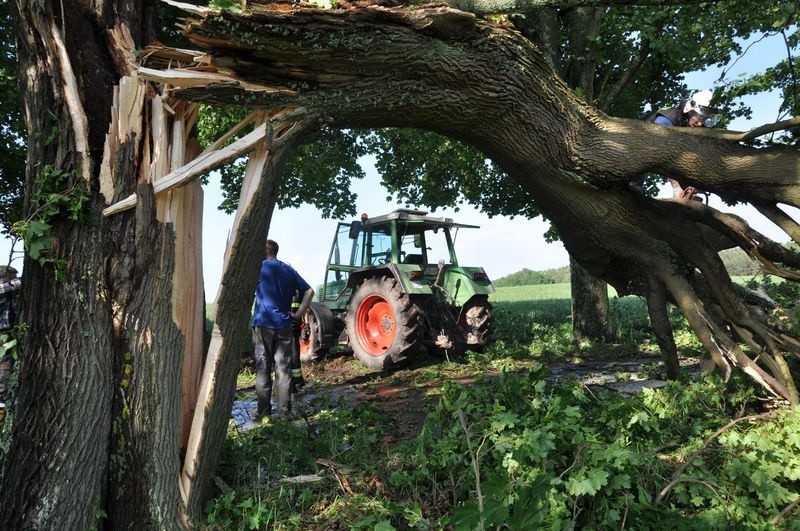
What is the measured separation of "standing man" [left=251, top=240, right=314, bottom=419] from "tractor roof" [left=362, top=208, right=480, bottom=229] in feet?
12.1

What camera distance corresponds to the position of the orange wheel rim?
9.21 meters

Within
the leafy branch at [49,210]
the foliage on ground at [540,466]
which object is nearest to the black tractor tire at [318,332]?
the foliage on ground at [540,466]

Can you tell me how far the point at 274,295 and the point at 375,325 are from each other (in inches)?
145

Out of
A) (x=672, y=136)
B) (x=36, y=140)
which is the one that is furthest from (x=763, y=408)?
(x=36, y=140)

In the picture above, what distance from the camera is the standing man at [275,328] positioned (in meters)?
6.05

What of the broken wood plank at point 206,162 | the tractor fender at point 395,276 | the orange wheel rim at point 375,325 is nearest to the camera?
the broken wood plank at point 206,162

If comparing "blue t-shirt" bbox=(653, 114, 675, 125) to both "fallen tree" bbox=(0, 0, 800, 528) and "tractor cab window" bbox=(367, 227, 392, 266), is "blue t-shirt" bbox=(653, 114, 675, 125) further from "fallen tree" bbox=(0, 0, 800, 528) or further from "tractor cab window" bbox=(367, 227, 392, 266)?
"tractor cab window" bbox=(367, 227, 392, 266)

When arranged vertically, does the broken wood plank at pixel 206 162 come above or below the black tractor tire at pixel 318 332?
above

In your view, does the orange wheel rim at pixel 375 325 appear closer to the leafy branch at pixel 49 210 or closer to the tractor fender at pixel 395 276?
the tractor fender at pixel 395 276

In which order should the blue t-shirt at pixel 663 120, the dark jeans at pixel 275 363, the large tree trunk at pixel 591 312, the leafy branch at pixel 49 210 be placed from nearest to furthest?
1. the leafy branch at pixel 49 210
2. the blue t-shirt at pixel 663 120
3. the dark jeans at pixel 275 363
4. the large tree trunk at pixel 591 312

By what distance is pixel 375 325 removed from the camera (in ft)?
31.3

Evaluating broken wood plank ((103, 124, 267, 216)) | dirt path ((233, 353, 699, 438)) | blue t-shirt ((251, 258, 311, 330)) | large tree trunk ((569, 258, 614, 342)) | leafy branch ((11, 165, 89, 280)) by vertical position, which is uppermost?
broken wood plank ((103, 124, 267, 216))

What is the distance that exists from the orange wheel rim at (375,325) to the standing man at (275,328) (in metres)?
3.15

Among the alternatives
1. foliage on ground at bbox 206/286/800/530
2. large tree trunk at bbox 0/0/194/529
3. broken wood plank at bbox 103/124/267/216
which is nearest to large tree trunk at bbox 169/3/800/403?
broken wood plank at bbox 103/124/267/216
